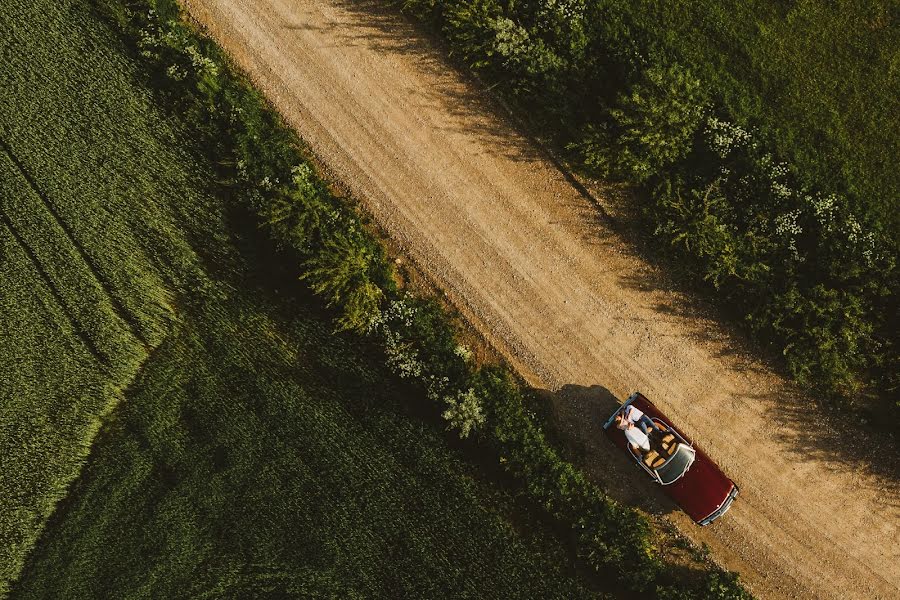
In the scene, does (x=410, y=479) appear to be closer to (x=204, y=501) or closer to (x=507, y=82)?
(x=204, y=501)

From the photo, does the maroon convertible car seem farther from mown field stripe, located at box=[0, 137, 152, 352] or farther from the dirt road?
mown field stripe, located at box=[0, 137, 152, 352]

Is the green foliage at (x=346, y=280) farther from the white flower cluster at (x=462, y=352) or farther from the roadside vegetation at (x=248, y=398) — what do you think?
the white flower cluster at (x=462, y=352)

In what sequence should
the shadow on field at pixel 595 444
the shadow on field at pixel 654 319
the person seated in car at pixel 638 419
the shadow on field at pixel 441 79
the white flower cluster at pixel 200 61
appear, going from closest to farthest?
1. the person seated in car at pixel 638 419
2. the shadow on field at pixel 654 319
3. the shadow on field at pixel 595 444
4. the shadow on field at pixel 441 79
5. the white flower cluster at pixel 200 61

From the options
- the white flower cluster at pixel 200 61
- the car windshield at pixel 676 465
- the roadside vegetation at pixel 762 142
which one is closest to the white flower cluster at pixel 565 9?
the roadside vegetation at pixel 762 142

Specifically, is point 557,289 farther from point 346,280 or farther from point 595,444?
point 346,280

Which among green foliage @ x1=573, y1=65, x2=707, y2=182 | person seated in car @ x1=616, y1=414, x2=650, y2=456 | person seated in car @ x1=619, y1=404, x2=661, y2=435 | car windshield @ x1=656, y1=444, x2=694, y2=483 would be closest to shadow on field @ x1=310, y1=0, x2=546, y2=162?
green foliage @ x1=573, y1=65, x2=707, y2=182

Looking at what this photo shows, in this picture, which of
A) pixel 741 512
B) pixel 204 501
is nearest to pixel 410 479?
pixel 204 501
